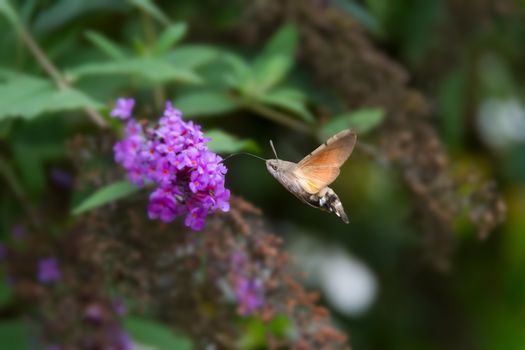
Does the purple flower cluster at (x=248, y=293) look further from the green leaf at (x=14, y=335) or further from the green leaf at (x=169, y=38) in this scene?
the green leaf at (x=14, y=335)

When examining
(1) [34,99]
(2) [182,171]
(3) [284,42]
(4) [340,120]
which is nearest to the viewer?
(2) [182,171]

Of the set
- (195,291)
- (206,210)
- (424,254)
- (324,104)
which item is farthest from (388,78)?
(206,210)

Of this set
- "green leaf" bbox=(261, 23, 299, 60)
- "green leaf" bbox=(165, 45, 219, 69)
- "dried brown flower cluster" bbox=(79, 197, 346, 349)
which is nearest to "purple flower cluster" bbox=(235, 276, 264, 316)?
"dried brown flower cluster" bbox=(79, 197, 346, 349)

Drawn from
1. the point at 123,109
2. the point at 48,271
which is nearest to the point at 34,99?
the point at 123,109

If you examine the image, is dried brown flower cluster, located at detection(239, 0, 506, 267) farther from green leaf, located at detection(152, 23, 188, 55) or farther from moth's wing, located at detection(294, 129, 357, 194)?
moth's wing, located at detection(294, 129, 357, 194)

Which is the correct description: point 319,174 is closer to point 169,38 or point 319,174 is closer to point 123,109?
point 123,109

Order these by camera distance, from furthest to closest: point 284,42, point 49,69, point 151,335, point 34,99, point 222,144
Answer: point 151,335, point 284,42, point 49,69, point 34,99, point 222,144
